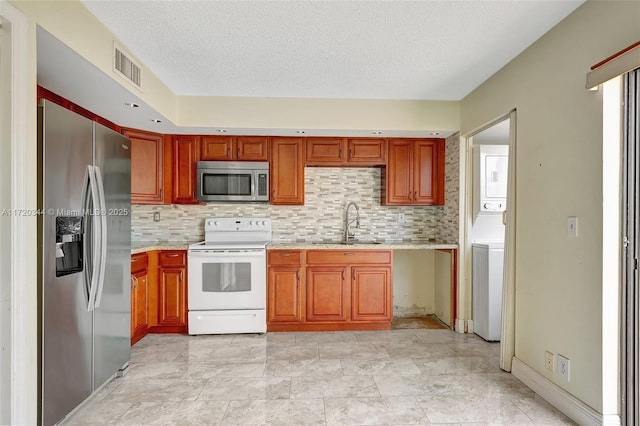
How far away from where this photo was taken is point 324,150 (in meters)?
3.77

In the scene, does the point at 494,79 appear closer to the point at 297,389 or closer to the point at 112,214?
the point at 297,389

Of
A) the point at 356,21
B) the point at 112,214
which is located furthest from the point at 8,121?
the point at 356,21

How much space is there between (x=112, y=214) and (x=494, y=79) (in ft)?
10.7

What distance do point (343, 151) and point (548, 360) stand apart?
2639mm

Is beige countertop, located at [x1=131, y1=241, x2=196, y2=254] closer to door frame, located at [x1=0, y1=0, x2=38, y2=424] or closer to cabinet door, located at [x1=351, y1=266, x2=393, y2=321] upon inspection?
door frame, located at [x1=0, y1=0, x2=38, y2=424]

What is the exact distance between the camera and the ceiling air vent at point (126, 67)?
2231mm

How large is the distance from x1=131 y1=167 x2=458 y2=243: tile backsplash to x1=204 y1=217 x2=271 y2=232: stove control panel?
0.08m

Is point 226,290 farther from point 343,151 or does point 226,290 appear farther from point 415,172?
point 415,172

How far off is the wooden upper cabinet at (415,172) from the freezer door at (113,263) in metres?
2.67

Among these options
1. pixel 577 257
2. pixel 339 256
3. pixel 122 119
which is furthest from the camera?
pixel 339 256

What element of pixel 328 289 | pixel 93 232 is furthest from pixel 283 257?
pixel 93 232

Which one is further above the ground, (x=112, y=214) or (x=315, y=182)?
(x=315, y=182)

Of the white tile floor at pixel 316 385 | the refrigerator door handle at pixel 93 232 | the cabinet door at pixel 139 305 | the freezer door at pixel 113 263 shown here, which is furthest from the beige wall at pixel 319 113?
the white tile floor at pixel 316 385

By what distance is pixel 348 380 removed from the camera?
95.7 inches
